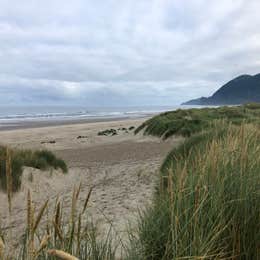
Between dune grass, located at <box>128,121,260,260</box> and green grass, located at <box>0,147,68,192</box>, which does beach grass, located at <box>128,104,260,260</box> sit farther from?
green grass, located at <box>0,147,68,192</box>

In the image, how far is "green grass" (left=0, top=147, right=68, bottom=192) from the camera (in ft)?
23.6

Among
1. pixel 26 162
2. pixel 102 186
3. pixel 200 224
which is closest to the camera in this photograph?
pixel 200 224

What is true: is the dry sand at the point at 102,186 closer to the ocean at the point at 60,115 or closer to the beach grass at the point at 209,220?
the beach grass at the point at 209,220

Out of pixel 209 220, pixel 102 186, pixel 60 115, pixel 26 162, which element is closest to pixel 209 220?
pixel 209 220

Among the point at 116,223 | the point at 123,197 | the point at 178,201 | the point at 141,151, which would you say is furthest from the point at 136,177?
the point at 178,201

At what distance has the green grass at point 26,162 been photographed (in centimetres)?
719

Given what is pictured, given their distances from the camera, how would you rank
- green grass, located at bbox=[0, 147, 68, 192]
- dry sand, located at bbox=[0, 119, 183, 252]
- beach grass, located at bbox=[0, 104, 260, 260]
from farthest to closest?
1. green grass, located at bbox=[0, 147, 68, 192]
2. dry sand, located at bbox=[0, 119, 183, 252]
3. beach grass, located at bbox=[0, 104, 260, 260]

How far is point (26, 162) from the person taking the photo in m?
8.36

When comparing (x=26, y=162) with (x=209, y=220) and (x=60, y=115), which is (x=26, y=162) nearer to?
(x=209, y=220)

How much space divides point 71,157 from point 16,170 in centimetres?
572

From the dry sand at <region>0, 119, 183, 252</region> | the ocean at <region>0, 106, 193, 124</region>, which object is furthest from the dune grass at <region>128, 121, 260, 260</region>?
the ocean at <region>0, 106, 193, 124</region>

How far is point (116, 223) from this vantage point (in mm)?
4461

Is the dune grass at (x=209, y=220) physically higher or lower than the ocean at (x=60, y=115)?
lower

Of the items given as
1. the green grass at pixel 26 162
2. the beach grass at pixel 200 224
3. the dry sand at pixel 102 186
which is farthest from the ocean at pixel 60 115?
the beach grass at pixel 200 224
